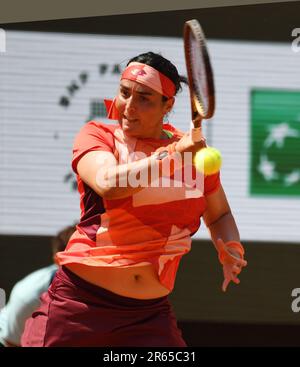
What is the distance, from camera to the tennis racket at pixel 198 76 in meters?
2.83

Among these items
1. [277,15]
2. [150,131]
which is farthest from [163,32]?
[150,131]

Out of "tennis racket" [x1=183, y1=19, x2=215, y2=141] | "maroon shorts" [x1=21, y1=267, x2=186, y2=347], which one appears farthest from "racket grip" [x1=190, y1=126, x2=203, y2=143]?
"maroon shorts" [x1=21, y1=267, x2=186, y2=347]

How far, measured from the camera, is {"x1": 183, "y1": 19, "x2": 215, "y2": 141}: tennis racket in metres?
2.83

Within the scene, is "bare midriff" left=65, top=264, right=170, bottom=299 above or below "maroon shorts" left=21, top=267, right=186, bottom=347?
above

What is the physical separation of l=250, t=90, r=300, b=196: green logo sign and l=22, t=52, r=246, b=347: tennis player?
11.7ft

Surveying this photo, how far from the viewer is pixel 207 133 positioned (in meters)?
6.88

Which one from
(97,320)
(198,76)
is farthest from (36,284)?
(198,76)

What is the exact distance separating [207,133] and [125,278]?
12.4 ft

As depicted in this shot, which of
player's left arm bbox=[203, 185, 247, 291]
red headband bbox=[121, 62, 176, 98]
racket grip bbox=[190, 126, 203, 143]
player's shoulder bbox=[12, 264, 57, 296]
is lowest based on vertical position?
player's shoulder bbox=[12, 264, 57, 296]

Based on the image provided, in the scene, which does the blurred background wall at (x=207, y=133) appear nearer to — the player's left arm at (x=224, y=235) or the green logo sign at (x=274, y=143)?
the green logo sign at (x=274, y=143)

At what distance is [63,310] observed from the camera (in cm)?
326

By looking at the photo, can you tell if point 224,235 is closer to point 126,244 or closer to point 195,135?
point 126,244

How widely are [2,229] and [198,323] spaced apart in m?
1.71

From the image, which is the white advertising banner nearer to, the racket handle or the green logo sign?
the green logo sign
